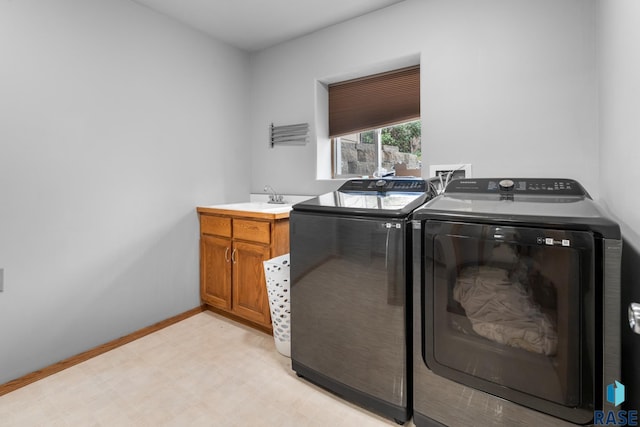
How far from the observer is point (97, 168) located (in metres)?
2.22

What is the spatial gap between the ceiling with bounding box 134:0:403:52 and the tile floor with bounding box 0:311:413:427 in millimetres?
2568

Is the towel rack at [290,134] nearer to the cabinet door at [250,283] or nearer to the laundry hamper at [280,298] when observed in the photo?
the cabinet door at [250,283]

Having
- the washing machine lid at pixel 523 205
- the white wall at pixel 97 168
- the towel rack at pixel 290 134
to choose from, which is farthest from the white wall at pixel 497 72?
the white wall at pixel 97 168

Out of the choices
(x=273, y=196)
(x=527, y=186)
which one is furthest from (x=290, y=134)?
(x=527, y=186)

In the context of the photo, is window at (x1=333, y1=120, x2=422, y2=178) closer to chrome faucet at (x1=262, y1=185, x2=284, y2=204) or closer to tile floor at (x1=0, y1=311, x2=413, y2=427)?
chrome faucet at (x1=262, y1=185, x2=284, y2=204)

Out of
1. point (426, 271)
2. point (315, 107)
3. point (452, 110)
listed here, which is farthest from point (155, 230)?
point (452, 110)

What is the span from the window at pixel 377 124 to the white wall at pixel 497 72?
0.68 ft

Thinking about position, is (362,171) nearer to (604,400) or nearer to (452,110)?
(452,110)

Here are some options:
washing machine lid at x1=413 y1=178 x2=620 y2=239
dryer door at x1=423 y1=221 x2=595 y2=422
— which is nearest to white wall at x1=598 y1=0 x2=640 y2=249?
washing machine lid at x1=413 y1=178 x2=620 y2=239

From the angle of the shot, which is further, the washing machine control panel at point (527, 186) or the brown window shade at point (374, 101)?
the brown window shade at point (374, 101)

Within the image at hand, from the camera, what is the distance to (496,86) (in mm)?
2041

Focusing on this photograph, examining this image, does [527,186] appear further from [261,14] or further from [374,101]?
[261,14]

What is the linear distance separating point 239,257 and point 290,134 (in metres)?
1.28

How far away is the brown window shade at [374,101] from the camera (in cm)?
257
